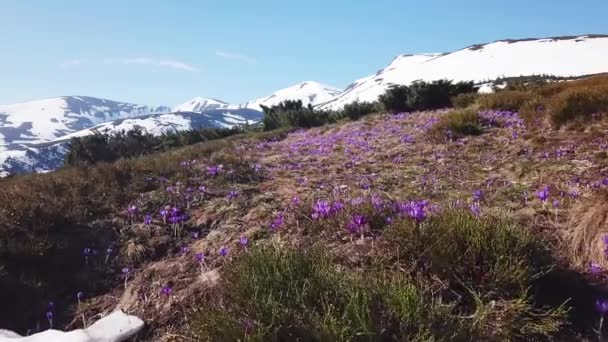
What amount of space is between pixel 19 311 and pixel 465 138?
26.2 ft

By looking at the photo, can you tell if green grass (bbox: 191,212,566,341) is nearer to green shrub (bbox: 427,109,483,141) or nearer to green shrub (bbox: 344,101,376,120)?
green shrub (bbox: 427,109,483,141)

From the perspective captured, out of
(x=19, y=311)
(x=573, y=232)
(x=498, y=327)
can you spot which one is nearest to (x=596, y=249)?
(x=573, y=232)

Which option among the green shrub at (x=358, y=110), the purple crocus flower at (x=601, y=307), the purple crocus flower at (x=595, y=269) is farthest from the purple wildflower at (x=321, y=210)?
the green shrub at (x=358, y=110)

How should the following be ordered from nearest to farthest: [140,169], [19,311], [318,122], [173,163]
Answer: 1. [19,311]
2. [140,169]
3. [173,163]
4. [318,122]

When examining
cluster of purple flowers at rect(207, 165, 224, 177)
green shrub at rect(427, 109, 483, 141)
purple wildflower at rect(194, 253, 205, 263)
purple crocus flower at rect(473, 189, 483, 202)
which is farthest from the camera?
green shrub at rect(427, 109, 483, 141)

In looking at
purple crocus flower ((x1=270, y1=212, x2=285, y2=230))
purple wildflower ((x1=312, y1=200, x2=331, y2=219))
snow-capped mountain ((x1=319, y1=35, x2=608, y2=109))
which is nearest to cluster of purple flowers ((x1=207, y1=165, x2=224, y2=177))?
purple crocus flower ((x1=270, y1=212, x2=285, y2=230))

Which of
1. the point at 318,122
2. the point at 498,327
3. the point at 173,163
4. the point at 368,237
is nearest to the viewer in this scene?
the point at 498,327

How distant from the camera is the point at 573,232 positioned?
3.72 metres

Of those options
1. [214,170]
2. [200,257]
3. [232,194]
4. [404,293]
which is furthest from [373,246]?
[214,170]

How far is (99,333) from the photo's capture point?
3416 mm

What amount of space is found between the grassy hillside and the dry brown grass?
0.04ft

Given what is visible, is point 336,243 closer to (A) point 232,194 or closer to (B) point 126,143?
(A) point 232,194

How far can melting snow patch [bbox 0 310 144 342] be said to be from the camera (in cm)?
334

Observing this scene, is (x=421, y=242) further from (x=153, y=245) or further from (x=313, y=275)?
(x=153, y=245)
